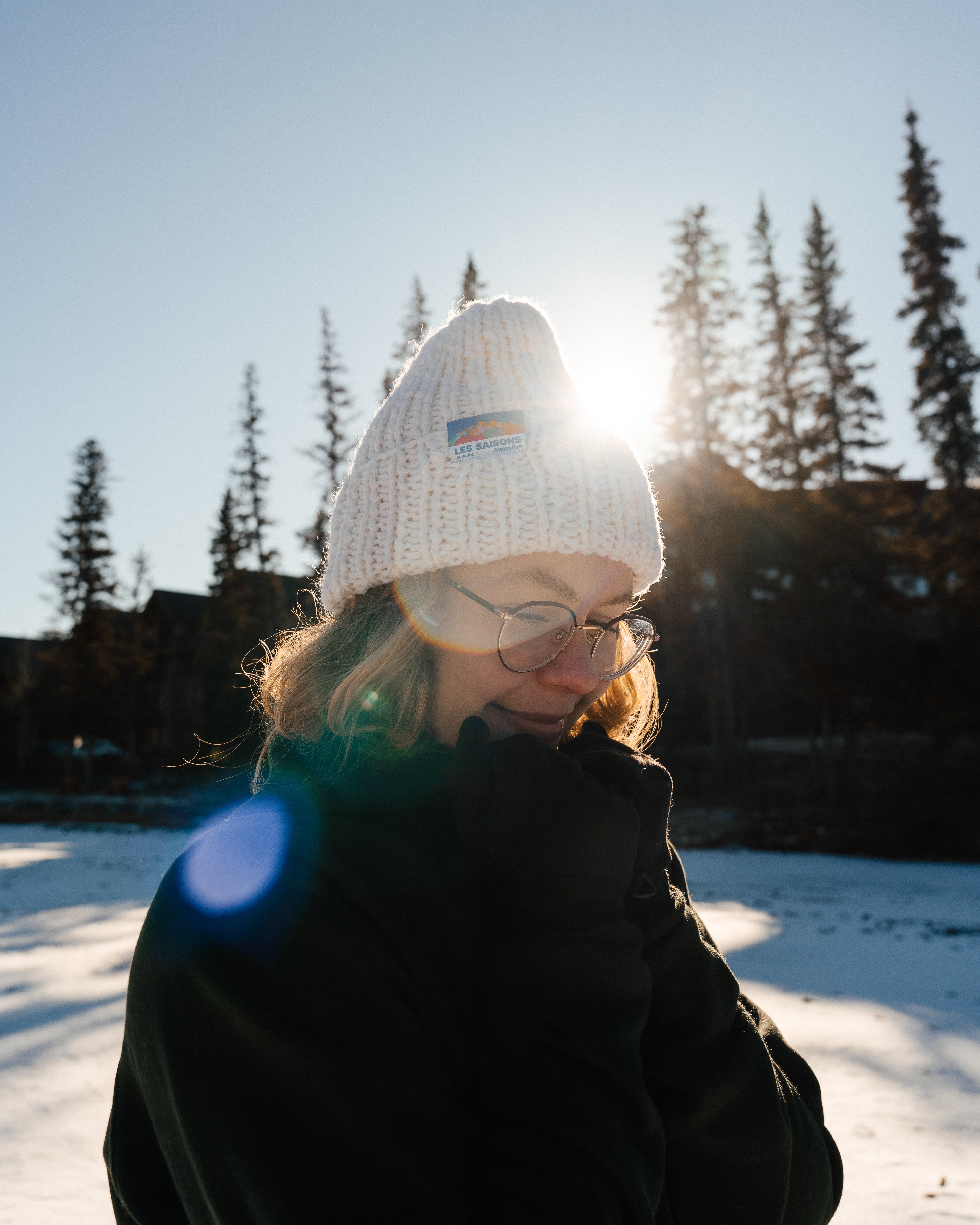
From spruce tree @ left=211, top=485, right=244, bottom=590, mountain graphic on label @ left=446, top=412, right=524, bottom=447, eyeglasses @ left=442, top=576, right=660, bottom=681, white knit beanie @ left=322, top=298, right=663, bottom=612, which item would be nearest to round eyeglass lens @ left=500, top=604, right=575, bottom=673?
eyeglasses @ left=442, top=576, right=660, bottom=681

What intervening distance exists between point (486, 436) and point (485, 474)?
9 centimetres

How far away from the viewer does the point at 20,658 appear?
37188 mm

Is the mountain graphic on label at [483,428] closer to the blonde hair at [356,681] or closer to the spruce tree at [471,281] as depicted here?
the blonde hair at [356,681]

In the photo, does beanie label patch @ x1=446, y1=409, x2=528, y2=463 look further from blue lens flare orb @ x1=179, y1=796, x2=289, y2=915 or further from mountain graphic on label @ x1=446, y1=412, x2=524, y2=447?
blue lens flare orb @ x1=179, y1=796, x2=289, y2=915

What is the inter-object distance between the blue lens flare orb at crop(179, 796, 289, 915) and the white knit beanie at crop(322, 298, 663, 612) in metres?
0.55

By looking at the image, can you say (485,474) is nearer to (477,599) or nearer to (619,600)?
(477,599)

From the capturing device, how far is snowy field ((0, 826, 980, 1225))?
300 centimetres

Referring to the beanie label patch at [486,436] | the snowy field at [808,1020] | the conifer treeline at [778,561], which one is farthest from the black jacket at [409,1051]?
the conifer treeline at [778,561]

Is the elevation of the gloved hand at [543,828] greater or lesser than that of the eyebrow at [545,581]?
lesser

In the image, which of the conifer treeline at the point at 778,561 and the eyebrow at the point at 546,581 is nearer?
the eyebrow at the point at 546,581

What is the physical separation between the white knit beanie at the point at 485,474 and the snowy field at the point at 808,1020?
→ 267cm

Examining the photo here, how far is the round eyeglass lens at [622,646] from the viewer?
61.9 inches

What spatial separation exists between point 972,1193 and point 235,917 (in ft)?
10.7

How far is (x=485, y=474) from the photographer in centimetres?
152
